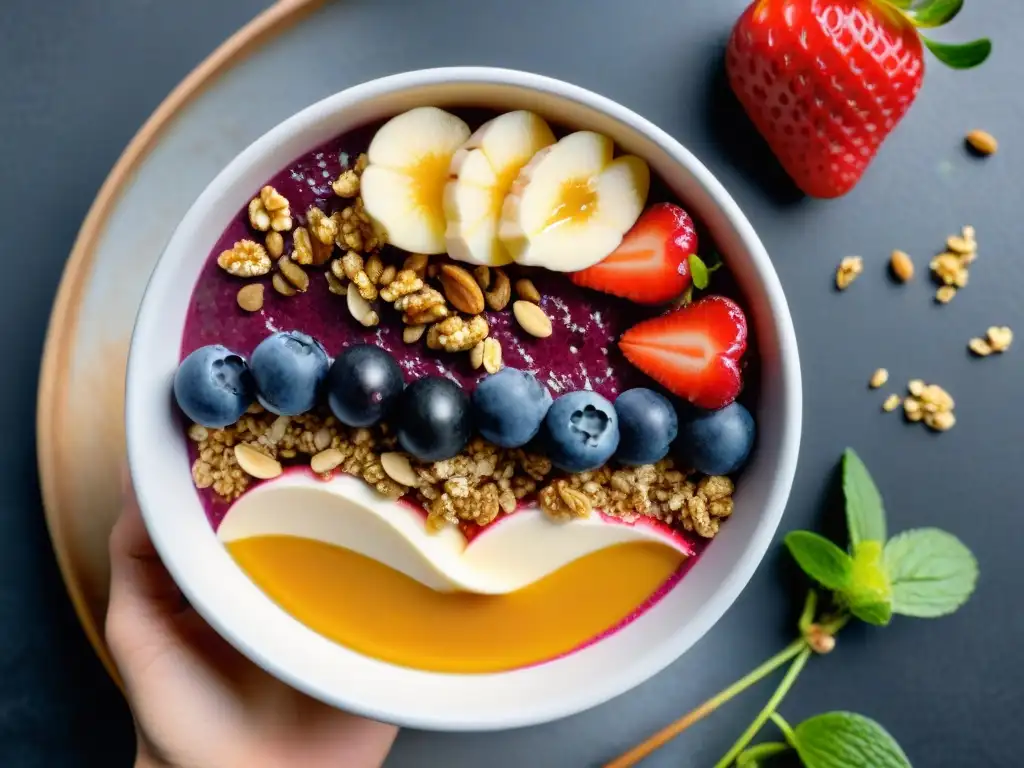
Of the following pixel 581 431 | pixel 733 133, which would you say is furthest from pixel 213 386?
pixel 733 133

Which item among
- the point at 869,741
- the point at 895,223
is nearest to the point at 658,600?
the point at 869,741

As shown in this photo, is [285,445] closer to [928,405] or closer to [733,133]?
[733,133]

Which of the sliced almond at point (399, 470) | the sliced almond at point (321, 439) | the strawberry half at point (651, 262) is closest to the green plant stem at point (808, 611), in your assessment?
the strawberry half at point (651, 262)

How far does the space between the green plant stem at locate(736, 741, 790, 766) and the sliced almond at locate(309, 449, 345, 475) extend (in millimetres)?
788

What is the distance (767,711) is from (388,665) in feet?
1.98

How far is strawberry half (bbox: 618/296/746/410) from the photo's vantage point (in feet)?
3.79

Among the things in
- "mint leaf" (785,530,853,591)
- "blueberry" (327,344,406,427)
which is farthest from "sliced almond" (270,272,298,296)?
"mint leaf" (785,530,853,591)

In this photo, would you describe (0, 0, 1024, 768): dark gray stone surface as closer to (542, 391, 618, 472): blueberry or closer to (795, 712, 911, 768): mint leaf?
(795, 712, 911, 768): mint leaf

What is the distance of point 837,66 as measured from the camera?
1.28 m

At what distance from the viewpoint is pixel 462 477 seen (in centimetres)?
119

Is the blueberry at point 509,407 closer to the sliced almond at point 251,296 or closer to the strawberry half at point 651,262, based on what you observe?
the strawberry half at point 651,262

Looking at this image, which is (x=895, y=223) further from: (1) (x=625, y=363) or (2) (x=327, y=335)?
(2) (x=327, y=335)

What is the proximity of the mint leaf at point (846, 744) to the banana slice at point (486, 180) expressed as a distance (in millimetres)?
865

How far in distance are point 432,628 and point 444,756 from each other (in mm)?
318
